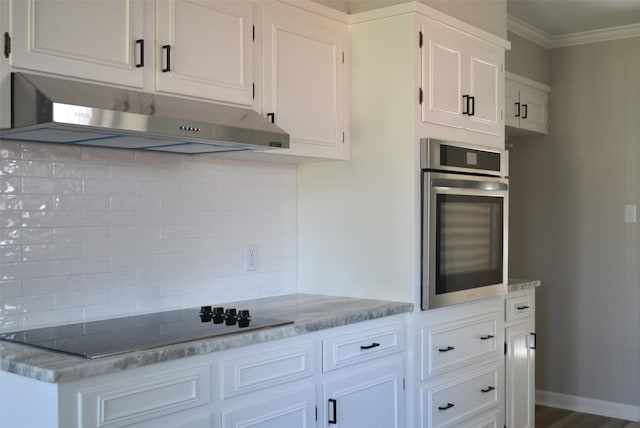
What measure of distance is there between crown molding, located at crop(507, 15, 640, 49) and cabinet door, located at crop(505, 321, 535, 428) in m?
1.91

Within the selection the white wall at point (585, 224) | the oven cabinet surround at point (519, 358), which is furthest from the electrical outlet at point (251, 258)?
the white wall at point (585, 224)

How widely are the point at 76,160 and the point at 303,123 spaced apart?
3.11ft

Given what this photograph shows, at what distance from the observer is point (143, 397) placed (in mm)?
1940

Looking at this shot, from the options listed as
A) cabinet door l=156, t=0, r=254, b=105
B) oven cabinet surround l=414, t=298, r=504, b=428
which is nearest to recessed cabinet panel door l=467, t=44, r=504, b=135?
oven cabinet surround l=414, t=298, r=504, b=428

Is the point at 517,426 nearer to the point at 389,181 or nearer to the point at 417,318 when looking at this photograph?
the point at 417,318

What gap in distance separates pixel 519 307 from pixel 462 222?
0.78m

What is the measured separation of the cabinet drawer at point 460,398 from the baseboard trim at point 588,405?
5.08 ft

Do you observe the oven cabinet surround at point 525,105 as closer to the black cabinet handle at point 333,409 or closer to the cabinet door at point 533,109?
the cabinet door at point 533,109

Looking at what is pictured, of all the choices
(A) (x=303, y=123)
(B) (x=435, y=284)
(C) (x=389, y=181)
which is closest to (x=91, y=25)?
(A) (x=303, y=123)

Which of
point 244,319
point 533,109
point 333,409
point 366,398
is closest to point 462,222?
point 366,398

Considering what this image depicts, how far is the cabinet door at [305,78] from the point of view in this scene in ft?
9.34

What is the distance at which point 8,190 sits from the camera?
2273mm

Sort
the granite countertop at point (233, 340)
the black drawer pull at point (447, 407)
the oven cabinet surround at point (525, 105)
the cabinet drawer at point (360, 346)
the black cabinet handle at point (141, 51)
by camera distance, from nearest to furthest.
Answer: the granite countertop at point (233, 340), the black cabinet handle at point (141, 51), the cabinet drawer at point (360, 346), the black drawer pull at point (447, 407), the oven cabinet surround at point (525, 105)

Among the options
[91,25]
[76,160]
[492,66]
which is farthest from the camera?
[492,66]
